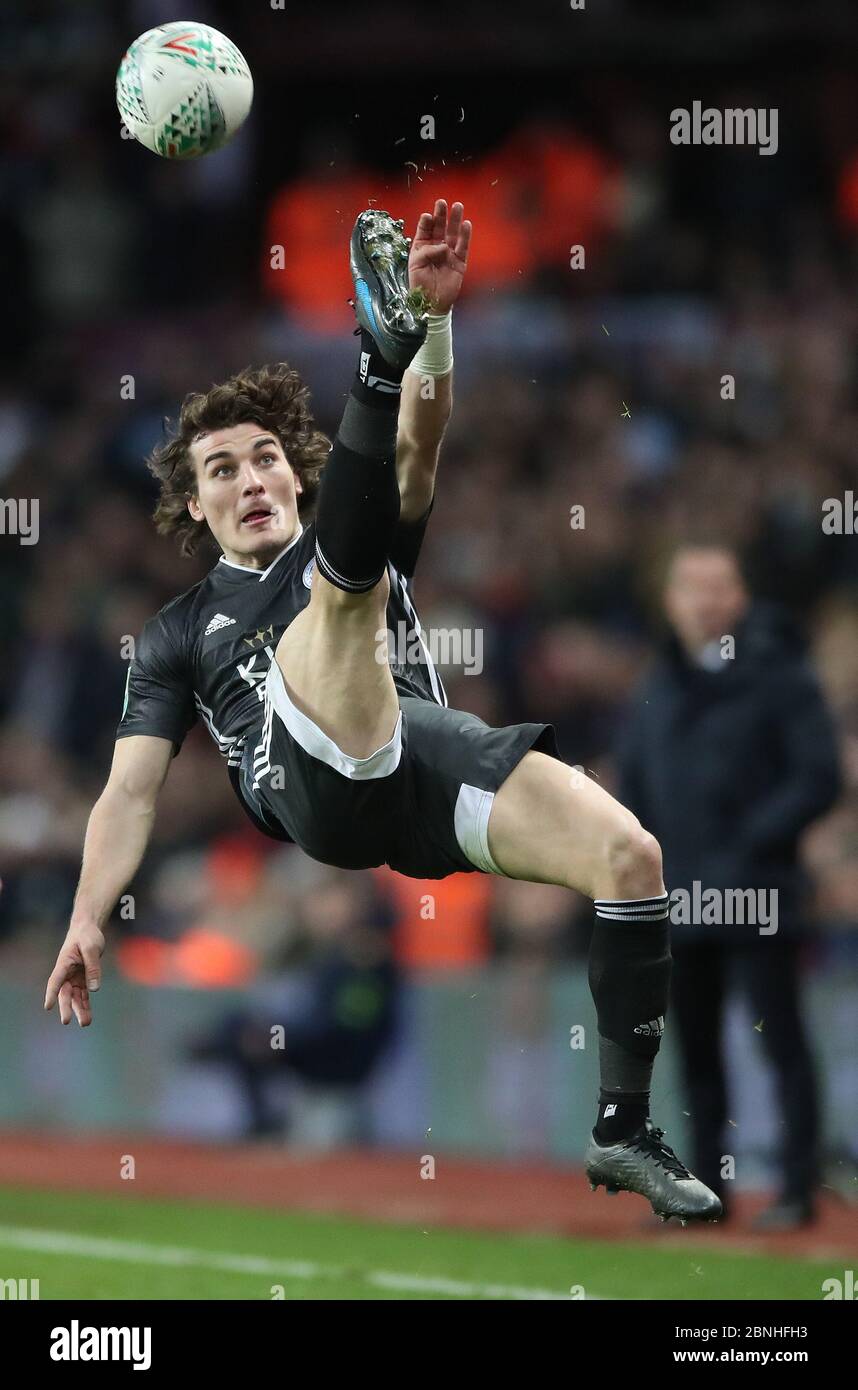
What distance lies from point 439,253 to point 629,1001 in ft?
6.20

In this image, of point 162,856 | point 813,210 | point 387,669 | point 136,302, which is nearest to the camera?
point 387,669

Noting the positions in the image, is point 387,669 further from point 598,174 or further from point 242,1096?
point 598,174

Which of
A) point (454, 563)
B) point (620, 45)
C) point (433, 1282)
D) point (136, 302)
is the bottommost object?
point (433, 1282)

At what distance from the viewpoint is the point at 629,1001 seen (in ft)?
15.9

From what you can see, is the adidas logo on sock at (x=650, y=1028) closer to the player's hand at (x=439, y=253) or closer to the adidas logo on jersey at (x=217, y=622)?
the adidas logo on jersey at (x=217, y=622)

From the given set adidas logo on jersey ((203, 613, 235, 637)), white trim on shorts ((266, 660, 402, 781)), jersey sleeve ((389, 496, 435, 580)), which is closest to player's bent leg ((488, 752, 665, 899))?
white trim on shorts ((266, 660, 402, 781))

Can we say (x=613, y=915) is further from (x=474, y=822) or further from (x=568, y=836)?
(x=474, y=822)

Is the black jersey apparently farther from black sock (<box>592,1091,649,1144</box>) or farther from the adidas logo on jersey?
black sock (<box>592,1091,649,1144</box>)

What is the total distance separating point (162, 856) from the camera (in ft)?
36.0

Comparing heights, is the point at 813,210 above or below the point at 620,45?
below

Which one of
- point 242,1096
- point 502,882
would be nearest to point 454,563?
point 502,882

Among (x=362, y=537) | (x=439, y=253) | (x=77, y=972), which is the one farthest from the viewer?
(x=77, y=972)

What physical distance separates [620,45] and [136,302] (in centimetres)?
378

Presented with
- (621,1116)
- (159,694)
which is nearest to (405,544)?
(159,694)
